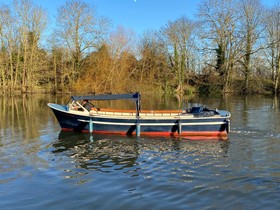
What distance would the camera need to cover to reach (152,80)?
58500 millimetres

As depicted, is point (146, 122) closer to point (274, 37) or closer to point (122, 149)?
point (122, 149)

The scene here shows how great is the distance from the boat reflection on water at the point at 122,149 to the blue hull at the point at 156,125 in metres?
0.54

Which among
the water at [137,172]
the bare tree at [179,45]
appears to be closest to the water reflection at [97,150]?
the water at [137,172]

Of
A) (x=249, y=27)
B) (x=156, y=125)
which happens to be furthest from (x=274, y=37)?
(x=156, y=125)

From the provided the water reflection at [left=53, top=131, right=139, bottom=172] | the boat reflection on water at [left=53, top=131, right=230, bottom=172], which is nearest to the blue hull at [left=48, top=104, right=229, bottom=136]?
the boat reflection on water at [left=53, top=131, right=230, bottom=172]

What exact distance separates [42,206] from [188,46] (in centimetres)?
5124

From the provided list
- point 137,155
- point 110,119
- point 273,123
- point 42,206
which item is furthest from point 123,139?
point 273,123

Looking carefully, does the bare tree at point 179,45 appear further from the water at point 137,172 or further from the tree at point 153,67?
the water at point 137,172

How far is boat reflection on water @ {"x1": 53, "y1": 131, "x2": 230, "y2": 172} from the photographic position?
11052 millimetres

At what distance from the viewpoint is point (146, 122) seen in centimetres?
1566

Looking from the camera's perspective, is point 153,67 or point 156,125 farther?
point 153,67

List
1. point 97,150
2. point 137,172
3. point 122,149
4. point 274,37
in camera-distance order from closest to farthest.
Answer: point 137,172 < point 97,150 < point 122,149 < point 274,37

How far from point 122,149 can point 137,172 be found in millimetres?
3292

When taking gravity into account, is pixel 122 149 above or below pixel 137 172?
above
